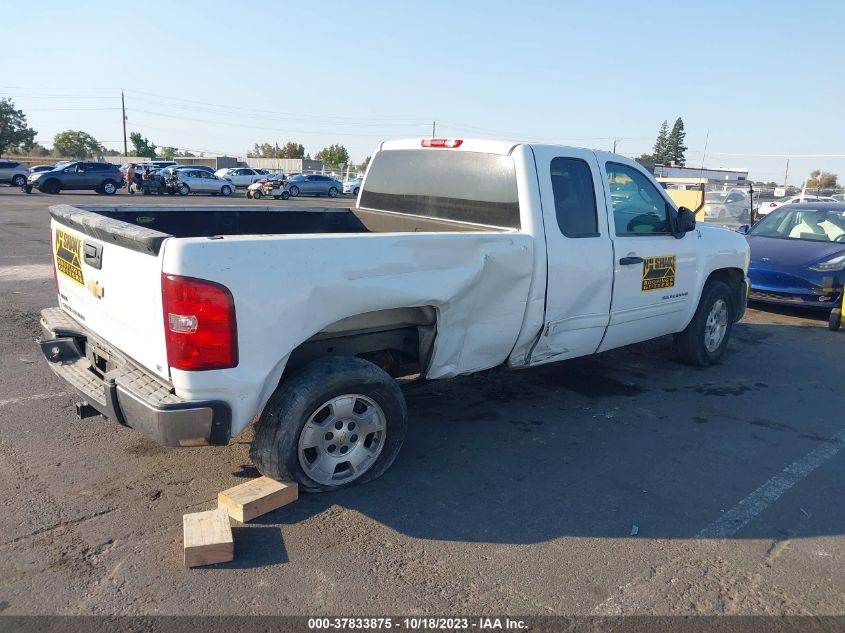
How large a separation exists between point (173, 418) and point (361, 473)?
1.20 meters

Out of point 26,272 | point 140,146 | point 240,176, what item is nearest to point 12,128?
point 140,146

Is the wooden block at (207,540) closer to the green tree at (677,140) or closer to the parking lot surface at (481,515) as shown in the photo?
the parking lot surface at (481,515)

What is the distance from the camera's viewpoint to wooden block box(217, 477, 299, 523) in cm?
345

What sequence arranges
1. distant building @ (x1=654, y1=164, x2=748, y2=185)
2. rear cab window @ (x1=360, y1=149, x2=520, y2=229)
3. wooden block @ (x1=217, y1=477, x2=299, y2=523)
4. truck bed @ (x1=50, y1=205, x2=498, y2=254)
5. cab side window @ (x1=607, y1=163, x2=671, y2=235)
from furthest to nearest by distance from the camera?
1. distant building @ (x1=654, y1=164, x2=748, y2=185)
2. cab side window @ (x1=607, y1=163, x2=671, y2=235)
3. rear cab window @ (x1=360, y1=149, x2=520, y2=229)
4. truck bed @ (x1=50, y1=205, x2=498, y2=254)
5. wooden block @ (x1=217, y1=477, x2=299, y2=523)

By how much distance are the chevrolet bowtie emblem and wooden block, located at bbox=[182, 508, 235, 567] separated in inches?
52.3

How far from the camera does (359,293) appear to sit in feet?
11.8

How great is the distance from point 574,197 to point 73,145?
11285cm

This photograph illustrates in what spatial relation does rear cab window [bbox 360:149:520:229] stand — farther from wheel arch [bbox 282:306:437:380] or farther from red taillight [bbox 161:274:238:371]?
red taillight [bbox 161:274:238:371]

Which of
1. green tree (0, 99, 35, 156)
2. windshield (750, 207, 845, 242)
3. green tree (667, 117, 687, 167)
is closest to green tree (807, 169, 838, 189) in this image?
green tree (667, 117, 687, 167)

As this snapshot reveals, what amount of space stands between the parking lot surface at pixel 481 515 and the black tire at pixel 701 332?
82 centimetres

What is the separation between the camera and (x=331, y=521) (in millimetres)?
3547

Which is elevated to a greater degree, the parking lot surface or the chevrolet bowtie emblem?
the chevrolet bowtie emblem

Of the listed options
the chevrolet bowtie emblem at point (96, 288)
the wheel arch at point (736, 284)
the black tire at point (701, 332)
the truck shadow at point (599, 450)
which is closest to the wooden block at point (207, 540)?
the truck shadow at point (599, 450)

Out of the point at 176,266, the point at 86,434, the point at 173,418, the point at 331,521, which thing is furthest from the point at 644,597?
the point at 86,434
